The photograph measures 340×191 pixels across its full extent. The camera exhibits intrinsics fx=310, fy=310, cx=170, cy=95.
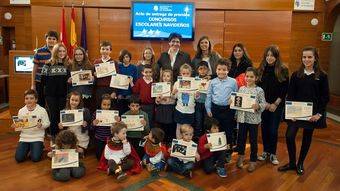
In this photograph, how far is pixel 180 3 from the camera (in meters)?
6.26

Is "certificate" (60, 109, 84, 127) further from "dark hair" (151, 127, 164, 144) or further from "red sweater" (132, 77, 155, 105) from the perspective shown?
"dark hair" (151, 127, 164, 144)

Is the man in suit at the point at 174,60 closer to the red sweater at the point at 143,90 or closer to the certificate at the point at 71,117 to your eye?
the red sweater at the point at 143,90

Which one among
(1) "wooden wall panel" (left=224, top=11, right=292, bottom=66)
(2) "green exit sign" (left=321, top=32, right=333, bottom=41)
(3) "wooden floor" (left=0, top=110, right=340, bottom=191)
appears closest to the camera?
(3) "wooden floor" (left=0, top=110, right=340, bottom=191)

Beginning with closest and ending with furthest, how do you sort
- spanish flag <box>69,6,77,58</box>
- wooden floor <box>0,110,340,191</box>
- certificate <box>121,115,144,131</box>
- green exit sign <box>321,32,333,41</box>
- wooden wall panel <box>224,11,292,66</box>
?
1. wooden floor <box>0,110,340,191</box>
2. certificate <box>121,115,144,131</box>
3. spanish flag <box>69,6,77,58</box>
4. wooden wall panel <box>224,11,292,66</box>
5. green exit sign <box>321,32,333,41</box>

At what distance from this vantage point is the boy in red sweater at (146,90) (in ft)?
14.0

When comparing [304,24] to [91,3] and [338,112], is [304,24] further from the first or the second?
[91,3]

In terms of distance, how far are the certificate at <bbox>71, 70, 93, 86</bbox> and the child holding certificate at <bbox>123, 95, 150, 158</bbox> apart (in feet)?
2.21

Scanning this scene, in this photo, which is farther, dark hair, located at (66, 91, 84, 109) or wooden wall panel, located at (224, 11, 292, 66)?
wooden wall panel, located at (224, 11, 292, 66)

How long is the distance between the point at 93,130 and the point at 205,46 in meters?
1.96

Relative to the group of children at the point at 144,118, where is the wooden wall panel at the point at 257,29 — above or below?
above

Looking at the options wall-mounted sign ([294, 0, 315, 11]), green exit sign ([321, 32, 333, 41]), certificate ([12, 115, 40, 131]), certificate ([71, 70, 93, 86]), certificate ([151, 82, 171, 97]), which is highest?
wall-mounted sign ([294, 0, 315, 11])

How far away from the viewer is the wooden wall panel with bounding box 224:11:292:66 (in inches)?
251

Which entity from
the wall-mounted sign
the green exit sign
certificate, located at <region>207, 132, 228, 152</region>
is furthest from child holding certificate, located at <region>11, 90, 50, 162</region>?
the green exit sign

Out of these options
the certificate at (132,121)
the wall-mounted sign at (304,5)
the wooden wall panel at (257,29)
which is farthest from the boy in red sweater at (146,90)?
the wall-mounted sign at (304,5)
